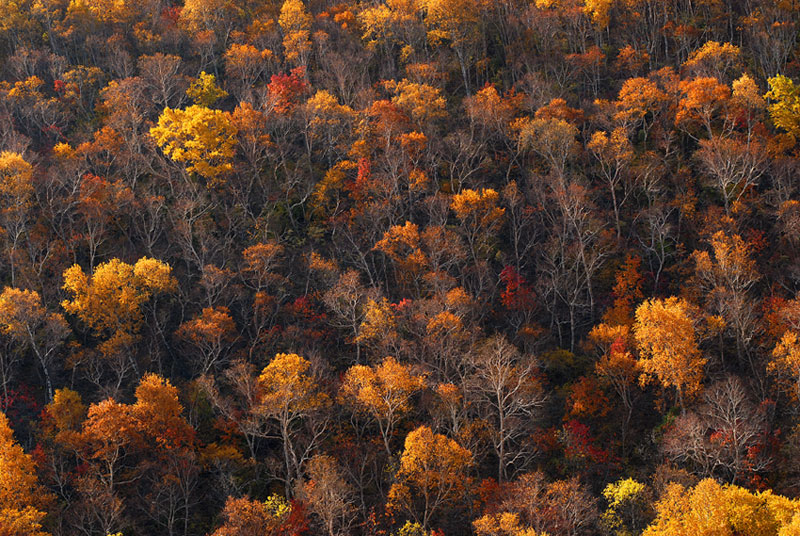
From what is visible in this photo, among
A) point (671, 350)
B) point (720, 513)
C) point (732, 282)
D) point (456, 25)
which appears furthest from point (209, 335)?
point (456, 25)

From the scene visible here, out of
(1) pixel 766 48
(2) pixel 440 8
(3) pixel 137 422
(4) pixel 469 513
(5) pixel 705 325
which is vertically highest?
(2) pixel 440 8

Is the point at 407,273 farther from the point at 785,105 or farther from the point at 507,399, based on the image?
the point at 785,105

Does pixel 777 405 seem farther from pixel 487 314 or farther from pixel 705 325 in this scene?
pixel 487 314

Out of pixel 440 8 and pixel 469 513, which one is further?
pixel 440 8

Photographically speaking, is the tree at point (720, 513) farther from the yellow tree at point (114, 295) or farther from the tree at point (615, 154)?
the yellow tree at point (114, 295)

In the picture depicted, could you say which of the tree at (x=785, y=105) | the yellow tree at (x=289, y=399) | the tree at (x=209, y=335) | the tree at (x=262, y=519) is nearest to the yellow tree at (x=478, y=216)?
the yellow tree at (x=289, y=399)

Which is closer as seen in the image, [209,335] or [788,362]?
[788,362]

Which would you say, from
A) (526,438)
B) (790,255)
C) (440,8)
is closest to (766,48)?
(790,255)
